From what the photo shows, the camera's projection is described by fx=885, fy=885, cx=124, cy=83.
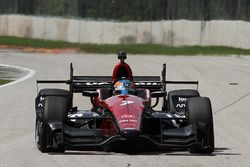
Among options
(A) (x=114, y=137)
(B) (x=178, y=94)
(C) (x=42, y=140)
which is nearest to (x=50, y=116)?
(C) (x=42, y=140)

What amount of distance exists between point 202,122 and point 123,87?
55.8 inches

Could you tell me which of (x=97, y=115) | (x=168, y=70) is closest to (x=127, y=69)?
(x=97, y=115)

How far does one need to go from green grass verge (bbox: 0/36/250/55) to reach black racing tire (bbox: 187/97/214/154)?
24.4 metres

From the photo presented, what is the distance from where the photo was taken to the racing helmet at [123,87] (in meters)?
12.2

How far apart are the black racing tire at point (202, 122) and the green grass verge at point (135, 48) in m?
24.4

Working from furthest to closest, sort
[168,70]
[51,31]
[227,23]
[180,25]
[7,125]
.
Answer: [51,31] → [180,25] → [227,23] → [168,70] → [7,125]

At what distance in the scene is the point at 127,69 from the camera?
44.1ft

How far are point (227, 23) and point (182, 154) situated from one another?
89.1 feet

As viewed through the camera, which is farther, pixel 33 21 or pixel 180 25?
pixel 33 21

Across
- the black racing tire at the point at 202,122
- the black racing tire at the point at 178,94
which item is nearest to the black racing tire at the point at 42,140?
the black racing tire at the point at 202,122

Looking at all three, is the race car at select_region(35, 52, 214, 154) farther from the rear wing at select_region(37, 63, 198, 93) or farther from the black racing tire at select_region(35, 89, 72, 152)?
the rear wing at select_region(37, 63, 198, 93)

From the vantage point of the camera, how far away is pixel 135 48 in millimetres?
38875

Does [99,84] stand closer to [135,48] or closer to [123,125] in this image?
[123,125]

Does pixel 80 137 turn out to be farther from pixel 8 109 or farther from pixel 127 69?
pixel 8 109
